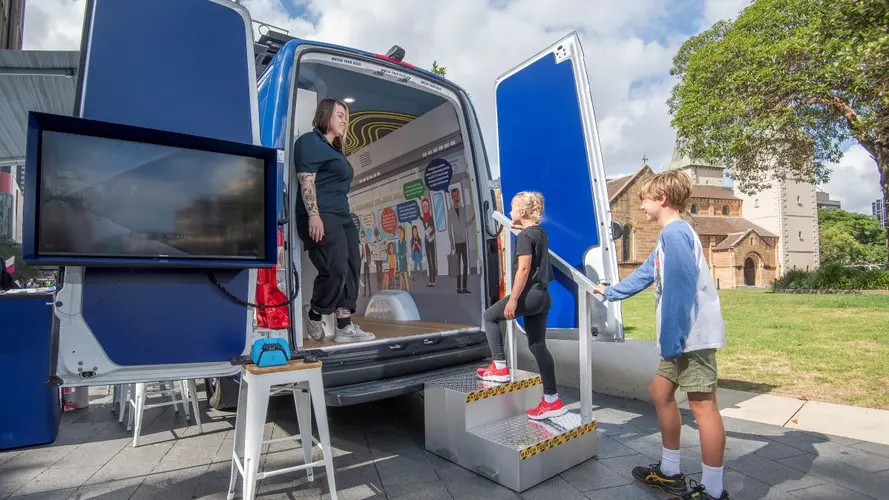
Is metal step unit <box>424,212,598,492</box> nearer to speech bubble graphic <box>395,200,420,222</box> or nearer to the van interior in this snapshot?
the van interior

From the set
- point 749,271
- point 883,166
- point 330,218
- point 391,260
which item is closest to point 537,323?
point 330,218

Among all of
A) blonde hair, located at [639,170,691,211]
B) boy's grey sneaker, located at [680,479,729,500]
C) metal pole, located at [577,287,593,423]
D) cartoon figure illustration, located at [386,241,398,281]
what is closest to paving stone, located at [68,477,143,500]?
metal pole, located at [577,287,593,423]

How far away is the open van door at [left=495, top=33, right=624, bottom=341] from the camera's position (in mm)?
3420

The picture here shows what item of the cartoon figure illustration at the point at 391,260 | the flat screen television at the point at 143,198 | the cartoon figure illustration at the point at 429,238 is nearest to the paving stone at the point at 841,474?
the flat screen television at the point at 143,198

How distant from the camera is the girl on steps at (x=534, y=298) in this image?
126 inches

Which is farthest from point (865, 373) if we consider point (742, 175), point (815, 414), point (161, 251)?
point (742, 175)

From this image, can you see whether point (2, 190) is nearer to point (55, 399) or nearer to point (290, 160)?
point (55, 399)

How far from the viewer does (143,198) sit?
7.77ft

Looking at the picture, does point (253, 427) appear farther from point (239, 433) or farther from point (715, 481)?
point (715, 481)

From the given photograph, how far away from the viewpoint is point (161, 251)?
2402 mm

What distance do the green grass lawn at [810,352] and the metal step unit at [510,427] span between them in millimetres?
3165

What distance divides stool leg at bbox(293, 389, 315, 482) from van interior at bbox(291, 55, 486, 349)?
1.00m

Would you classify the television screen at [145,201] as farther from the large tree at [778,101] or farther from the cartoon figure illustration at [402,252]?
the large tree at [778,101]

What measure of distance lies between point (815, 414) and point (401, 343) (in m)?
3.52
